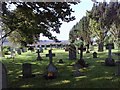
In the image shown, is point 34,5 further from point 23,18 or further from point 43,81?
point 43,81

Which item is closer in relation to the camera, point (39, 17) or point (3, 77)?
point (3, 77)

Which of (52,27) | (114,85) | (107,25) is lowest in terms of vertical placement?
(114,85)

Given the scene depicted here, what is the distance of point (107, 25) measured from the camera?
4847cm

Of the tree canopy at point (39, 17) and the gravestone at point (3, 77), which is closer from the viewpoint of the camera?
the gravestone at point (3, 77)

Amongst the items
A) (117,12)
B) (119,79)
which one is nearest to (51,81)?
(119,79)

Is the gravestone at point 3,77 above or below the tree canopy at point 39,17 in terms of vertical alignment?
below

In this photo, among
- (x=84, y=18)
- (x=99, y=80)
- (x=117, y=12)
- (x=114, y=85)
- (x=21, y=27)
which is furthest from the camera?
(x=84, y=18)

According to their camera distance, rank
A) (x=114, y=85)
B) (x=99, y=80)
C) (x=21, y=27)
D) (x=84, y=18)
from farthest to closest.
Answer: (x=84, y=18)
(x=21, y=27)
(x=99, y=80)
(x=114, y=85)

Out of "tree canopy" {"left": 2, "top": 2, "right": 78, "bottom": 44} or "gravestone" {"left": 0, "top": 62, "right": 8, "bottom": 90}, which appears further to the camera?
"tree canopy" {"left": 2, "top": 2, "right": 78, "bottom": 44}

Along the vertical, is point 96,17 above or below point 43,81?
above

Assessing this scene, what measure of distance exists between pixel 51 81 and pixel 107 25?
1359 inches

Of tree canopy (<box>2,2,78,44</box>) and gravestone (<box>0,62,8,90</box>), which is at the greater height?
tree canopy (<box>2,2,78,44</box>)

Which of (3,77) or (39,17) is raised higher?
(39,17)

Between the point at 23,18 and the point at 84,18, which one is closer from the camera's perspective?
the point at 23,18
